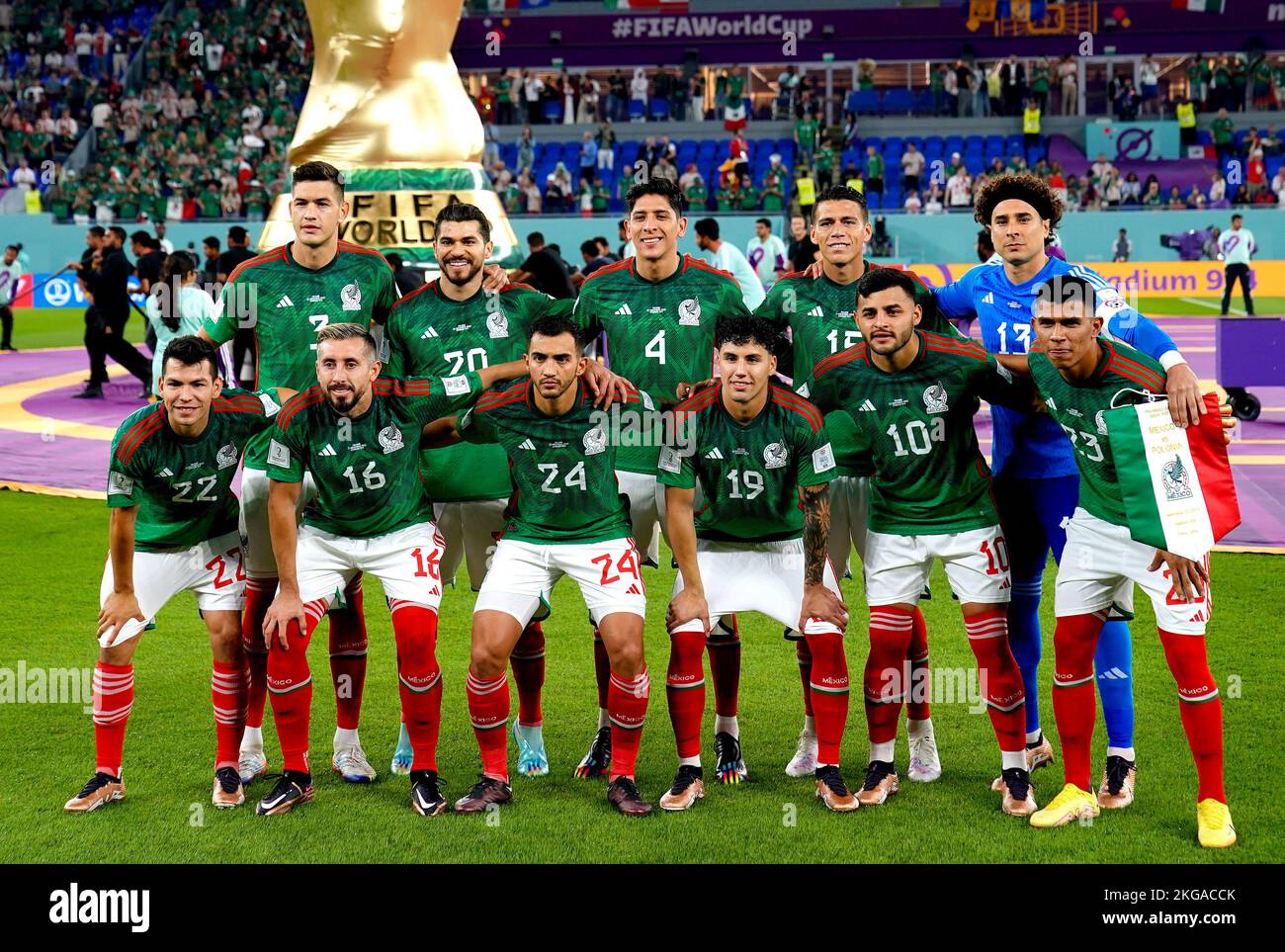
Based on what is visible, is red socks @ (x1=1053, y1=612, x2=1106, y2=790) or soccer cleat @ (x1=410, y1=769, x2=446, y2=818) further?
soccer cleat @ (x1=410, y1=769, x2=446, y2=818)

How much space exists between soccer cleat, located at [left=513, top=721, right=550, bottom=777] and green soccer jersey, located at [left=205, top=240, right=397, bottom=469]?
5.66 feet

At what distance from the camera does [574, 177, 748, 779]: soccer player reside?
5863 millimetres

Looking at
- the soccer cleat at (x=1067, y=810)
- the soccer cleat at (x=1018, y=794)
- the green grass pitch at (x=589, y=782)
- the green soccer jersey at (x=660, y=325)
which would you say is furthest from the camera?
the green soccer jersey at (x=660, y=325)

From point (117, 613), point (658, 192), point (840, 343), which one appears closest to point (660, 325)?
point (658, 192)

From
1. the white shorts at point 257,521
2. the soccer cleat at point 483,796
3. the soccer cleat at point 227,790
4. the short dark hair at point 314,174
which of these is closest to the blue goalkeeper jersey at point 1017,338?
the soccer cleat at point 483,796

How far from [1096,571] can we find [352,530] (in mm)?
2786

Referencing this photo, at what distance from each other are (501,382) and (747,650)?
256 centimetres

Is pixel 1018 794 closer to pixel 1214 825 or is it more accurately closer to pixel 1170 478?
pixel 1214 825

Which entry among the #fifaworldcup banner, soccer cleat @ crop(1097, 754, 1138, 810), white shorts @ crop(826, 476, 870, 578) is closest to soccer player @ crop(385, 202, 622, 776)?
white shorts @ crop(826, 476, 870, 578)

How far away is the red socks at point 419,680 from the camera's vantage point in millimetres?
5395

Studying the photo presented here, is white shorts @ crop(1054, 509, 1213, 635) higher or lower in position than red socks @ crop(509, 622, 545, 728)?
higher

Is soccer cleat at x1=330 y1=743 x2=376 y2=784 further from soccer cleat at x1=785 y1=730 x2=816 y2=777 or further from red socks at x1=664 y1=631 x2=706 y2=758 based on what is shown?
soccer cleat at x1=785 y1=730 x2=816 y2=777

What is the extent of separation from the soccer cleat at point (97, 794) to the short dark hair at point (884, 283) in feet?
11.2

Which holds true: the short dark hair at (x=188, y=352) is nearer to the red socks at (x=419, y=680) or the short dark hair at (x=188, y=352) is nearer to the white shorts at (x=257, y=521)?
the white shorts at (x=257, y=521)
